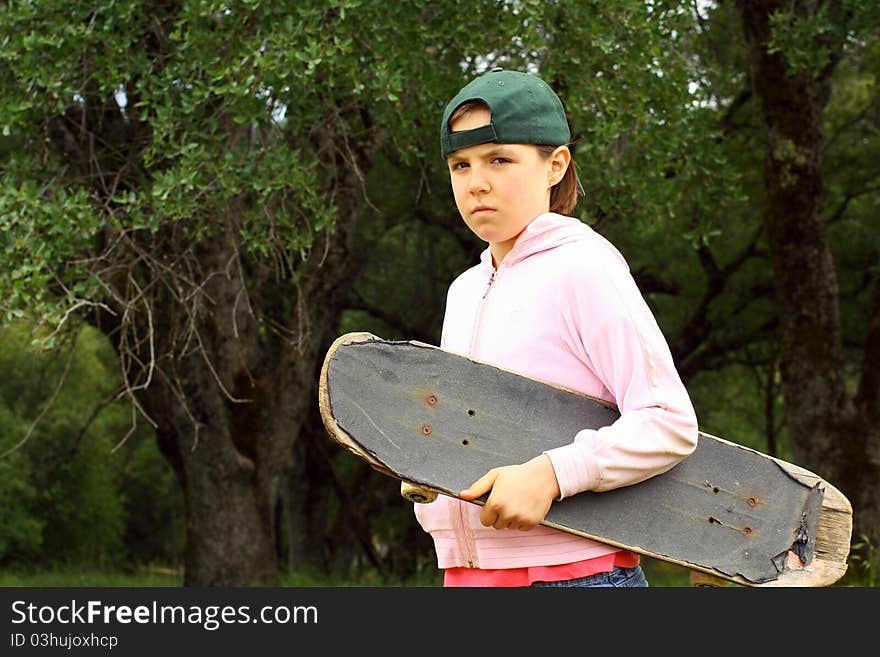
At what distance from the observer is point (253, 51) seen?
596 centimetres

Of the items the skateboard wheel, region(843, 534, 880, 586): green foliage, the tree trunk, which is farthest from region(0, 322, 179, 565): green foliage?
the skateboard wheel

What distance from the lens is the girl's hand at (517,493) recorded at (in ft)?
5.49

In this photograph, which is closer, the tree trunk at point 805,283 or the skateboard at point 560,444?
the skateboard at point 560,444

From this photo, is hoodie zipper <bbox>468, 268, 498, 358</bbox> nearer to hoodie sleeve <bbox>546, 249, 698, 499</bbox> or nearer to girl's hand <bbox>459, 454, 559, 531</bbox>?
hoodie sleeve <bbox>546, 249, 698, 499</bbox>

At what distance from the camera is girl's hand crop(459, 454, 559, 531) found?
167 cm

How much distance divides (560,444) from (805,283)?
832cm

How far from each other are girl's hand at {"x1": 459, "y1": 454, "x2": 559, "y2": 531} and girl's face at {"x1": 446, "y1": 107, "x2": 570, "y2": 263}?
1.55ft

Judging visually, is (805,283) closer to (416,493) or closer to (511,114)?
(511,114)

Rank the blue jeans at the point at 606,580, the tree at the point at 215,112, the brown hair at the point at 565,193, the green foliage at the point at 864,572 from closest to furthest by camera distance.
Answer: the blue jeans at the point at 606,580 → the brown hair at the point at 565,193 → the tree at the point at 215,112 → the green foliage at the point at 864,572

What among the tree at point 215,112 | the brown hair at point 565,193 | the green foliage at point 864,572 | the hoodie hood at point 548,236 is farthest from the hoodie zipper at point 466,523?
the green foliage at point 864,572

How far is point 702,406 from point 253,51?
1203cm

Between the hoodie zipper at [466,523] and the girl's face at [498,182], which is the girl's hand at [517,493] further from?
the girl's face at [498,182]

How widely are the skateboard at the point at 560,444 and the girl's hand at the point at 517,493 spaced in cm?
3

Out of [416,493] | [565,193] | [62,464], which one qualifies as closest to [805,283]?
[565,193]
